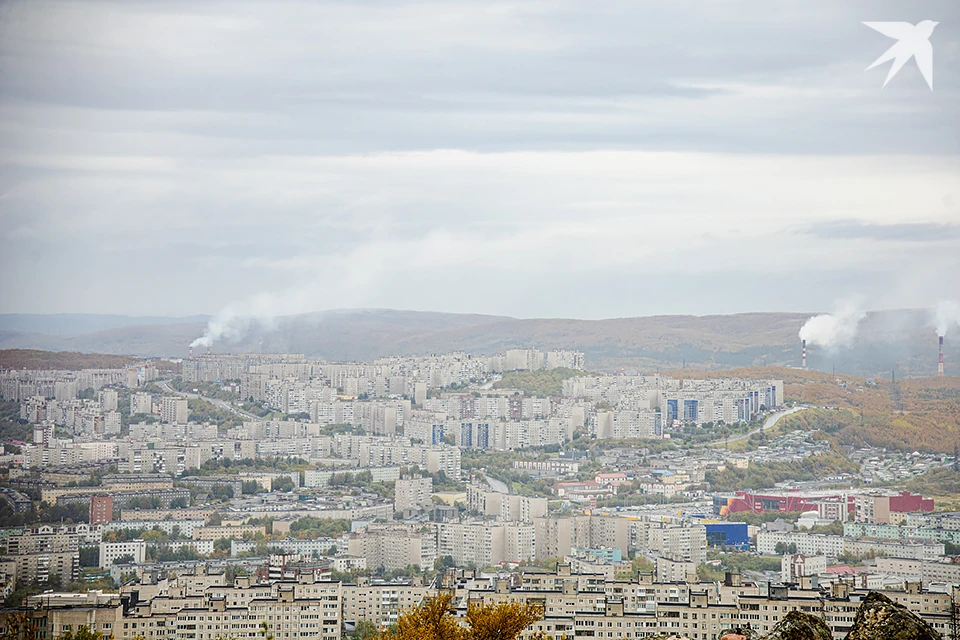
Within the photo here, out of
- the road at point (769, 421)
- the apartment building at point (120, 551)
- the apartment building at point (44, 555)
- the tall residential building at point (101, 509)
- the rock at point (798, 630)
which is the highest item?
the road at point (769, 421)

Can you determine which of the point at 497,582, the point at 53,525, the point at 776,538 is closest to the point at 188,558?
the point at 53,525

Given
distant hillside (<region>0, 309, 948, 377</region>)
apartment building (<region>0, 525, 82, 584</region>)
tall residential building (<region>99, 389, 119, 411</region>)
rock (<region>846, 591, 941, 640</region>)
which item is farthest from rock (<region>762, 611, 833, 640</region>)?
distant hillside (<region>0, 309, 948, 377</region>)

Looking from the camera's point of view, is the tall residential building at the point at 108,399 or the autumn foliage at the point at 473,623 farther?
the tall residential building at the point at 108,399

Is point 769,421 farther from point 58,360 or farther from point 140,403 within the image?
point 58,360

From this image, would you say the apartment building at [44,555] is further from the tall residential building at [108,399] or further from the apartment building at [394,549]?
the tall residential building at [108,399]

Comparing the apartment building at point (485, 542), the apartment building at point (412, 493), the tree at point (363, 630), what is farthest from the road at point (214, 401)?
the tree at point (363, 630)

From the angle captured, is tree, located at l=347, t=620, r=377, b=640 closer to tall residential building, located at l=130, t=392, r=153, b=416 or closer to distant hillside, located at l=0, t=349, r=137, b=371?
distant hillside, located at l=0, t=349, r=137, b=371

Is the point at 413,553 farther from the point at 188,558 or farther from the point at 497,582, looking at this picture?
the point at 497,582

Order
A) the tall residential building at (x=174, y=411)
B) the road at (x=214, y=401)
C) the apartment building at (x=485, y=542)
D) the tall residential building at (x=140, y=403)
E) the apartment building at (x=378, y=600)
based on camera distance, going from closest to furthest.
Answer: the apartment building at (x=378, y=600)
the apartment building at (x=485, y=542)
the tall residential building at (x=140, y=403)
the tall residential building at (x=174, y=411)
the road at (x=214, y=401)
